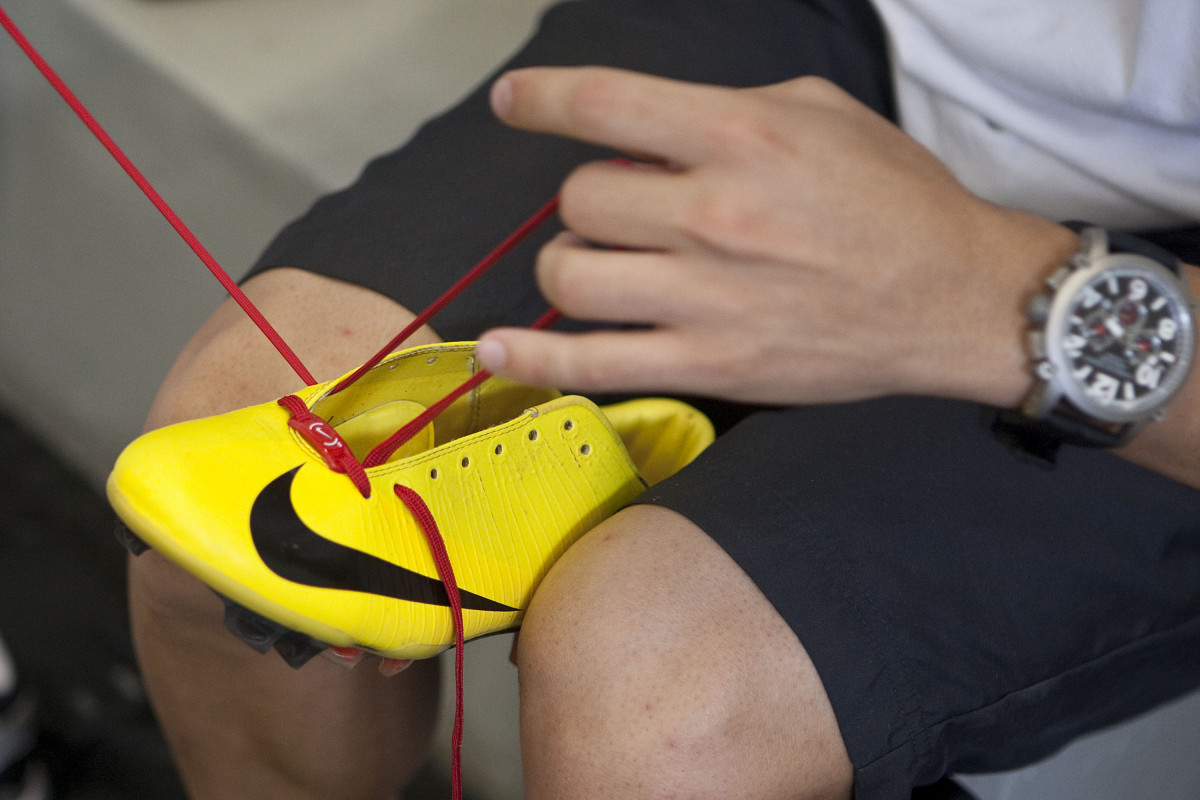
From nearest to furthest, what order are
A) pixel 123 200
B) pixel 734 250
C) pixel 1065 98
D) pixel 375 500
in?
pixel 734 250
pixel 375 500
pixel 1065 98
pixel 123 200

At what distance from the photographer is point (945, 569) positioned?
0.54 meters

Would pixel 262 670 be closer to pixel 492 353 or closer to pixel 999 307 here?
pixel 492 353

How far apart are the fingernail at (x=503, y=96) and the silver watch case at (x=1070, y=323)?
0.26 m

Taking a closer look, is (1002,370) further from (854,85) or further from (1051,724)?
(854,85)

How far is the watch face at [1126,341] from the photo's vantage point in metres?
0.45

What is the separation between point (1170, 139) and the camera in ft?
2.00

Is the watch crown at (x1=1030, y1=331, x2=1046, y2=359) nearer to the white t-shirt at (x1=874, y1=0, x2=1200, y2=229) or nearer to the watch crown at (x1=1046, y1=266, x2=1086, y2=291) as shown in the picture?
the watch crown at (x1=1046, y1=266, x2=1086, y2=291)

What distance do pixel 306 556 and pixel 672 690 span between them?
0.20m

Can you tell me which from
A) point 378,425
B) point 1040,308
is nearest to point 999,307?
point 1040,308

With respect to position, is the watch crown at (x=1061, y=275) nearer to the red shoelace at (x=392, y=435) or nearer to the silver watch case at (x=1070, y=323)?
the silver watch case at (x=1070, y=323)

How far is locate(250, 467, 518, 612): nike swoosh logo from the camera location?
1.49 feet

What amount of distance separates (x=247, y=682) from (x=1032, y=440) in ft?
1.76

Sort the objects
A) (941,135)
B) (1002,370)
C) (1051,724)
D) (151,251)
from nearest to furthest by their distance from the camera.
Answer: (1002,370), (1051,724), (941,135), (151,251)

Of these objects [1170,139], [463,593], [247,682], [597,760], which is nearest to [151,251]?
[247,682]
